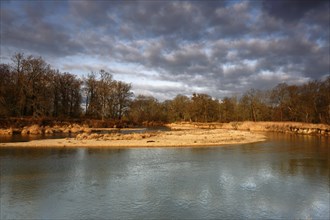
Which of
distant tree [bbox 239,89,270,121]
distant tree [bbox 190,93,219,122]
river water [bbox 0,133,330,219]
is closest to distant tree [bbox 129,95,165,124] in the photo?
distant tree [bbox 190,93,219,122]

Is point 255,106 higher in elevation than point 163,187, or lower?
higher

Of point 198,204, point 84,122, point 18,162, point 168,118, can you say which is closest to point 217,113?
point 168,118

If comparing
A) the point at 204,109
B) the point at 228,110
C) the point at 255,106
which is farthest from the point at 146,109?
the point at 255,106

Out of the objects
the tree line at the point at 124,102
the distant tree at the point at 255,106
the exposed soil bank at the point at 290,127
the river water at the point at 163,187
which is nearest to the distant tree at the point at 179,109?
the tree line at the point at 124,102

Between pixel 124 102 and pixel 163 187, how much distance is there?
7618cm

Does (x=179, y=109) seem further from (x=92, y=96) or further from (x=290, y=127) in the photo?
(x=290, y=127)

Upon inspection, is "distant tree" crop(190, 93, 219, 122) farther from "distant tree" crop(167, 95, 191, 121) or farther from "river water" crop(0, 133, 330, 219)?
"river water" crop(0, 133, 330, 219)

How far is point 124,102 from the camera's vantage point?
9031cm

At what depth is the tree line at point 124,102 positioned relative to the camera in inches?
2621

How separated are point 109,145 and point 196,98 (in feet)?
247

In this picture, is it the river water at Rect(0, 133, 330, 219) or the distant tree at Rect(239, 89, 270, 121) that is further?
the distant tree at Rect(239, 89, 270, 121)

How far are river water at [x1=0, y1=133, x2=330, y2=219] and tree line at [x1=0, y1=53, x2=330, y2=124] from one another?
4498 cm

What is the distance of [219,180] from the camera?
16.9m

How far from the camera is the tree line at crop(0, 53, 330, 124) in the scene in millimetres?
66562
